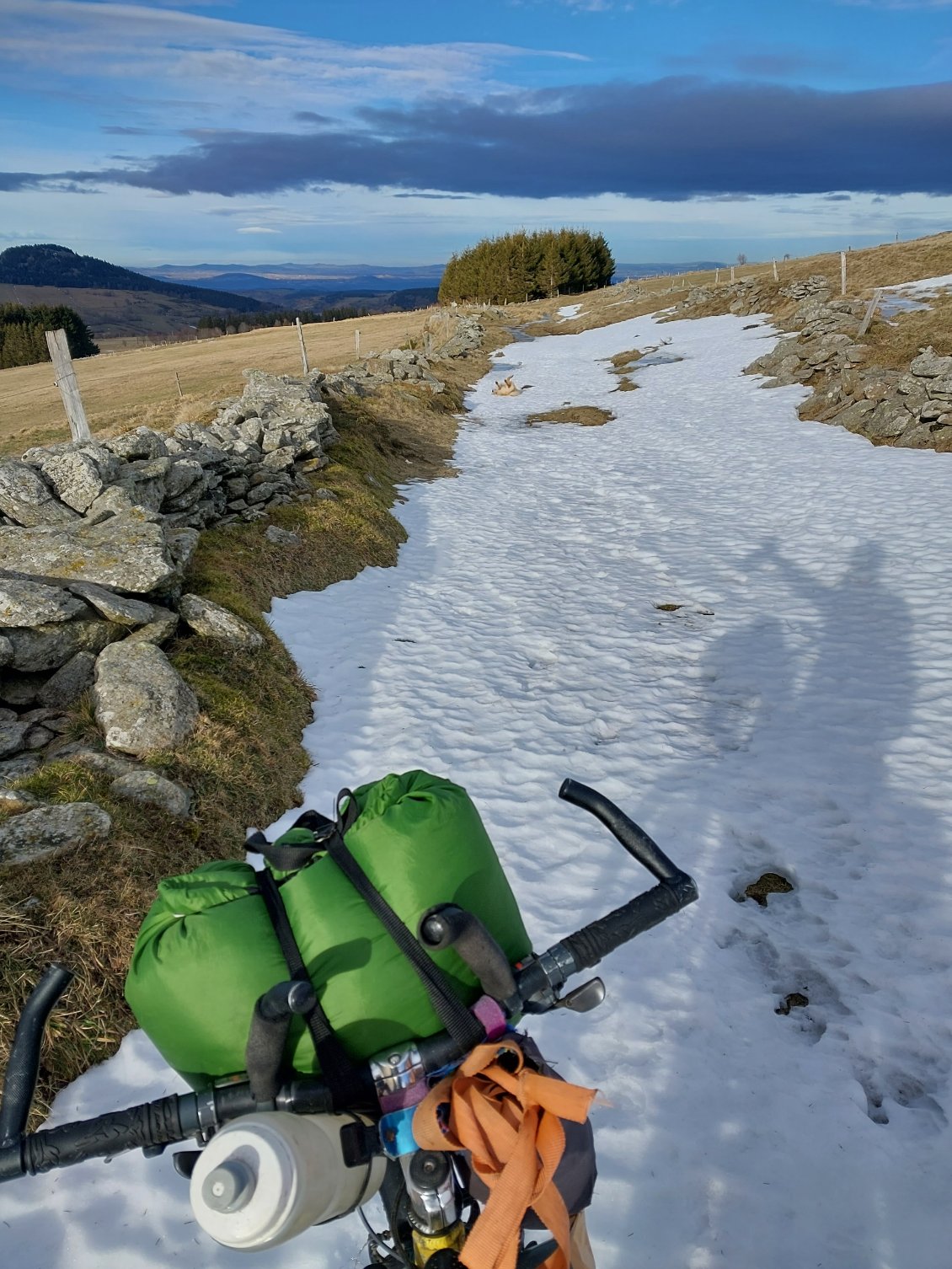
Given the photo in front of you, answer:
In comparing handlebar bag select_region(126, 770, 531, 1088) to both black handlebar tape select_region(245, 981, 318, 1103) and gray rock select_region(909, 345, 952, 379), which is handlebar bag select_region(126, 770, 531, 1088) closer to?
black handlebar tape select_region(245, 981, 318, 1103)

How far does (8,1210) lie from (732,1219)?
3339 mm

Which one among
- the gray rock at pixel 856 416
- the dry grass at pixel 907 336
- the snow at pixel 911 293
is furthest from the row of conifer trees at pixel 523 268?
the gray rock at pixel 856 416

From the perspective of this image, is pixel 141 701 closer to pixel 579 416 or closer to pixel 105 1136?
pixel 105 1136

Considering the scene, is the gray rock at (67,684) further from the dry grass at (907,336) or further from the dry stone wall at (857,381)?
the dry grass at (907,336)

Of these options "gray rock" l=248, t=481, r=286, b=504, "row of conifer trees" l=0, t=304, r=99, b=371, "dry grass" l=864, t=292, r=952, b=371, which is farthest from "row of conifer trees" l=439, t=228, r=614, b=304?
"gray rock" l=248, t=481, r=286, b=504

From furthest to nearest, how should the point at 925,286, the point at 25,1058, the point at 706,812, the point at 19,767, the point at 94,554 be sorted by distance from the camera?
the point at 925,286, the point at 94,554, the point at 706,812, the point at 19,767, the point at 25,1058

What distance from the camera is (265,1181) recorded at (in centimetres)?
129

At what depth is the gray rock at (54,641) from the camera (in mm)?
5941

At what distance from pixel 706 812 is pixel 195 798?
13.7 feet

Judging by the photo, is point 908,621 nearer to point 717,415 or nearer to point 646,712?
point 646,712

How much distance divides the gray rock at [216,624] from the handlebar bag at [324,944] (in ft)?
19.0

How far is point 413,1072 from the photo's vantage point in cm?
166

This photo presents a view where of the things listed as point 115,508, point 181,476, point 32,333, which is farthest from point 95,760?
point 32,333

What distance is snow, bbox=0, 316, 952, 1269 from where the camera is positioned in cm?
336
